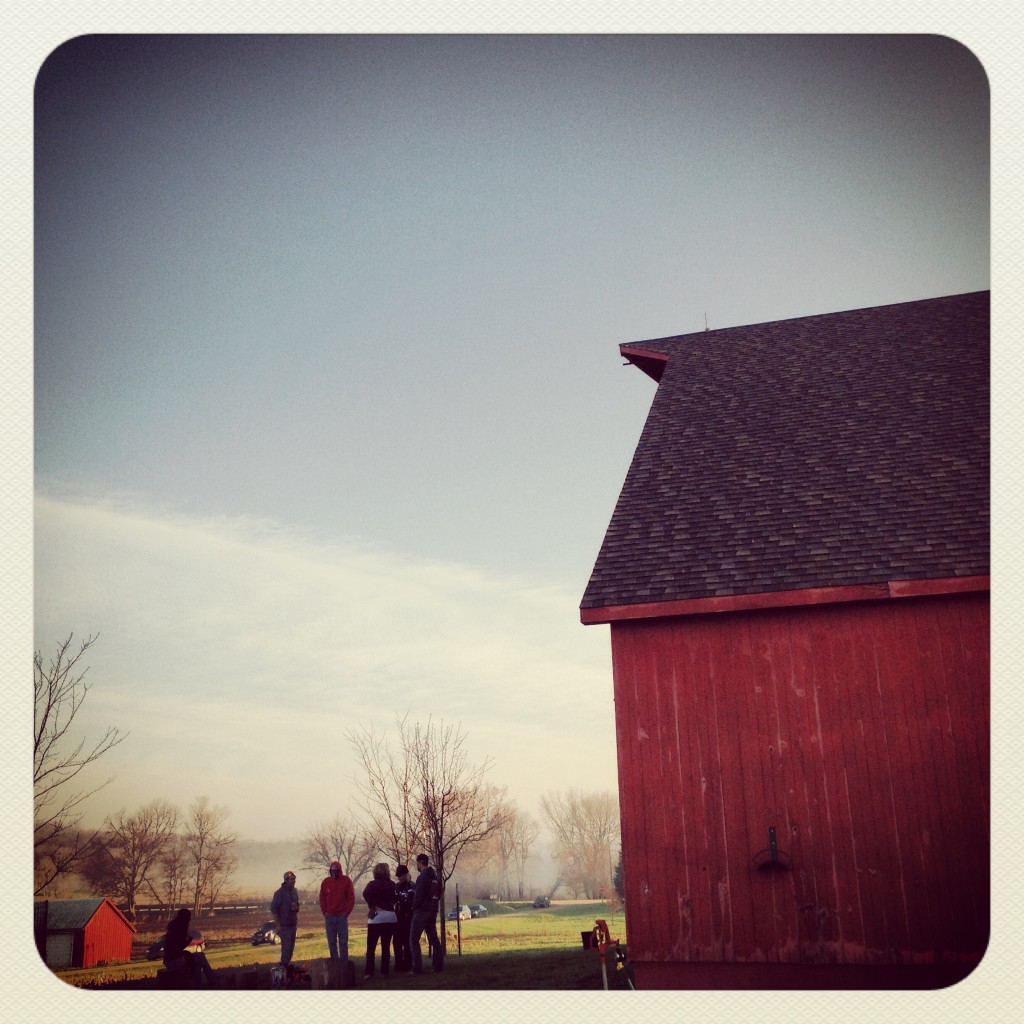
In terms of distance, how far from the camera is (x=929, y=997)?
230 inches

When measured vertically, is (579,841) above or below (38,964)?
below

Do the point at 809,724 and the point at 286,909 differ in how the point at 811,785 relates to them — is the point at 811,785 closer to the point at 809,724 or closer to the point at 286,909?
the point at 809,724

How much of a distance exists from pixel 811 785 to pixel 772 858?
0.67 meters

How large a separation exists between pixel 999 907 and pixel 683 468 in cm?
494

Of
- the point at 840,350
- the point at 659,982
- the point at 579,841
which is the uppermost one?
the point at 840,350

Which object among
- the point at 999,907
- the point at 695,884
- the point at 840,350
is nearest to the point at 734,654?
the point at 695,884

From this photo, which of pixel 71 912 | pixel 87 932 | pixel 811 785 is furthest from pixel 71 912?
pixel 811 785

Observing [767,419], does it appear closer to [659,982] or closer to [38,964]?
[659,982]

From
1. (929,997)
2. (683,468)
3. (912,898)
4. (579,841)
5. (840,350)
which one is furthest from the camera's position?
(579,841)

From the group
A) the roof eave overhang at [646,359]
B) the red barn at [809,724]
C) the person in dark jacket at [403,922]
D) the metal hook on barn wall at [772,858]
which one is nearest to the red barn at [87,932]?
the person in dark jacket at [403,922]

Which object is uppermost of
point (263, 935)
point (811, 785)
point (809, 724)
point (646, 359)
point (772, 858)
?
point (646, 359)

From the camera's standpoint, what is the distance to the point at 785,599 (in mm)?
7734

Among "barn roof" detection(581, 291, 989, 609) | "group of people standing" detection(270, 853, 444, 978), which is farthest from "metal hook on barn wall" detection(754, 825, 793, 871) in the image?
"group of people standing" detection(270, 853, 444, 978)

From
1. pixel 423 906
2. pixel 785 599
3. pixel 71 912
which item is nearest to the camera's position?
pixel 785 599
